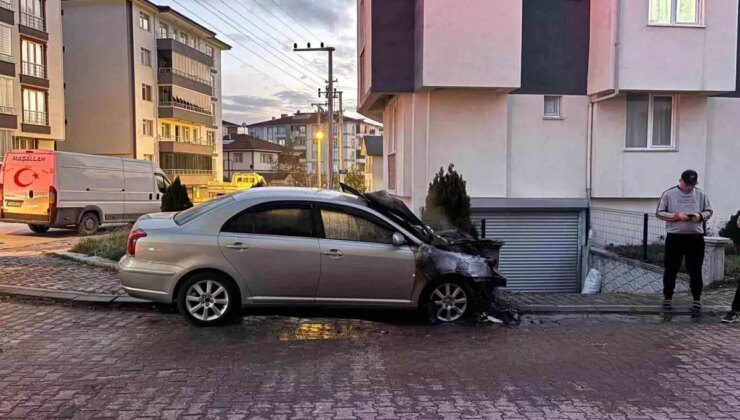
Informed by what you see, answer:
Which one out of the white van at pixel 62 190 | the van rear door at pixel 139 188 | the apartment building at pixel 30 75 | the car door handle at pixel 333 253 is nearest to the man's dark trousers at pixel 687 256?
the car door handle at pixel 333 253

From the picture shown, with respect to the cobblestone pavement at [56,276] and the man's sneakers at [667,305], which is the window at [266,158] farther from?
the man's sneakers at [667,305]

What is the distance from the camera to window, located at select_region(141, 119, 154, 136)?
45150 millimetres

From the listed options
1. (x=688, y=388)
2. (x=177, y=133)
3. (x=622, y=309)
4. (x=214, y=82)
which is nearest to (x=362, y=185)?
(x=177, y=133)

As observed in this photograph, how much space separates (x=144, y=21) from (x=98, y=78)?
5852 millimetres

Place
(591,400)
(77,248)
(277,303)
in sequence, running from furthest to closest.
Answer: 1. (77,248)
2. (277,303)
3. (591,400)

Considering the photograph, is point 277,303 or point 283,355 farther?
point 277,303

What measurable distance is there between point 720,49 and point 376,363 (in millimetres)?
11065

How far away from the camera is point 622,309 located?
7.66m

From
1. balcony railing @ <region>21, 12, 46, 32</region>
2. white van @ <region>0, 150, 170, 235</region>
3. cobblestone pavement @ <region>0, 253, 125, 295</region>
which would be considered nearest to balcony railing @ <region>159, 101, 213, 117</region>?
balcony railing @ <region>21, 12, 46, 32</region>

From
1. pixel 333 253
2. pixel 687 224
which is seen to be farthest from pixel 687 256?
pixel 333 253

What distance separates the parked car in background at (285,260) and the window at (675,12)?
8.74m

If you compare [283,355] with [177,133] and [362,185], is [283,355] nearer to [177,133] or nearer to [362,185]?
[362,185]

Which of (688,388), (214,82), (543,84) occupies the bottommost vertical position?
(688,388)

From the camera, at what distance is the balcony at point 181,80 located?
154ft
